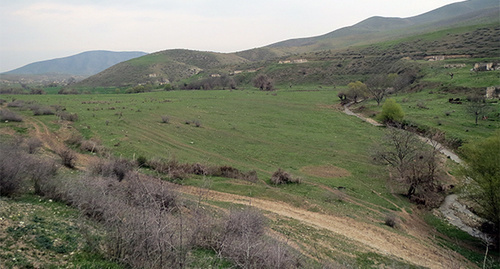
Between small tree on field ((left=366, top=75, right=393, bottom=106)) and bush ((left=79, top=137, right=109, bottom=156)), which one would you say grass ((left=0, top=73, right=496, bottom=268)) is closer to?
bush ((left=79, top=137, right=109, bottom=156))

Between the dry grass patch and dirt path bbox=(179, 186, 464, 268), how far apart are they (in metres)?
7.69

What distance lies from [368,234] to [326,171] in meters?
10.5

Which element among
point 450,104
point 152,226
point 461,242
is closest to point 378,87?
point 450,104

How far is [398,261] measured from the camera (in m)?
11.9

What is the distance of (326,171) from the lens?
82.0 feet

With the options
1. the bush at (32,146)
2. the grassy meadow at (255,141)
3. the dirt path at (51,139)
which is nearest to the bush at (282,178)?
the grassy meadow at (255,141)

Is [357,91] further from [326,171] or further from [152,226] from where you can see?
[152,226]

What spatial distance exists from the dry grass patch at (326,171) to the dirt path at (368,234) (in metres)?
7.69

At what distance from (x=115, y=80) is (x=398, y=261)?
138 meters

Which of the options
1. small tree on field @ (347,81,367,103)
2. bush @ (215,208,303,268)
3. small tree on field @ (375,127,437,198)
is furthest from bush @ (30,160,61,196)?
small tree on field @ (347,81,367,103)

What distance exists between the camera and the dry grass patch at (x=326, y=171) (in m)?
24.1

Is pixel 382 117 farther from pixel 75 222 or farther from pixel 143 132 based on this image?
pixel 75 222

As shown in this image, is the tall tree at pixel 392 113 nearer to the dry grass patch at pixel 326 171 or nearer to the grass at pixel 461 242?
the dry grass patch at pixel 326 171

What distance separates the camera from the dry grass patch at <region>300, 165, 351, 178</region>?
24109 mm
